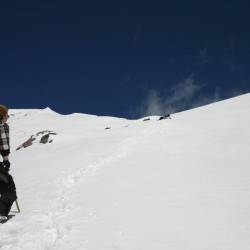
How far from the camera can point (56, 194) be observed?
1131 cm

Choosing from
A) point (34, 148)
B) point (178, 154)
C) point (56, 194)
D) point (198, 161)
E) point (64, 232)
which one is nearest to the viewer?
point (64, 232)

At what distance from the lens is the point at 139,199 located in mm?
9844

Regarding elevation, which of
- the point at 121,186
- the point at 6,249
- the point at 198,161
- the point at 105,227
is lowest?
the point at 6,249

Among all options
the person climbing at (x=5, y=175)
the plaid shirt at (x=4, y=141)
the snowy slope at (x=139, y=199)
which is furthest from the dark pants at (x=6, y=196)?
the plaid shirt at (x=4, y=141)

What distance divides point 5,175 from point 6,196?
1.53 ft

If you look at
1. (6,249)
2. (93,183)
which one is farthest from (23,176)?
(6,249)

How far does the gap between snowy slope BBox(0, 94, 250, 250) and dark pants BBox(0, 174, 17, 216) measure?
12.2 inches

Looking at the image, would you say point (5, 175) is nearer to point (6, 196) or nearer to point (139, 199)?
point (6, 196)

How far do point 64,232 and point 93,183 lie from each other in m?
5.25

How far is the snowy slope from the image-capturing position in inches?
273

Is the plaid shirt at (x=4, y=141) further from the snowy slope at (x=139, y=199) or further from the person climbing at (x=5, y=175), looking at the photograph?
the snowy slope at (x=139, y=199)

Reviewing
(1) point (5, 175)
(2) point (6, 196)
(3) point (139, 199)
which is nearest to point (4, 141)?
(1) point (5, 175)

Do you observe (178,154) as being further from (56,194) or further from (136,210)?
(136,210)

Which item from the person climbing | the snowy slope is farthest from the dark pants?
the snowy slope
